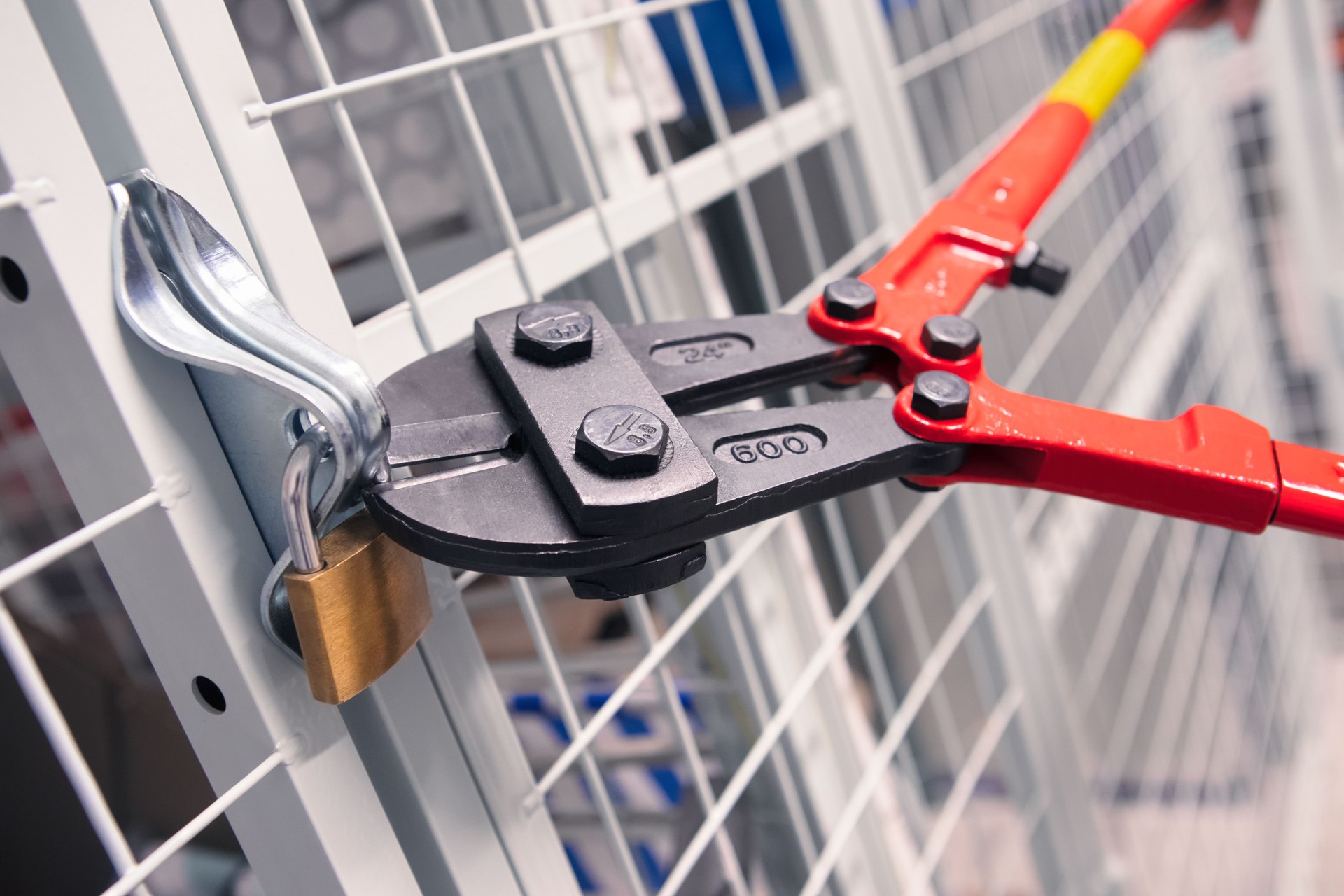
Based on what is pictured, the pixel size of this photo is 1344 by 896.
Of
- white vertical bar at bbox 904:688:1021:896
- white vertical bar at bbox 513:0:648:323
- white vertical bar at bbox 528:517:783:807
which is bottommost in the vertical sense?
white vertical bar at bbox 904:688:1021:896

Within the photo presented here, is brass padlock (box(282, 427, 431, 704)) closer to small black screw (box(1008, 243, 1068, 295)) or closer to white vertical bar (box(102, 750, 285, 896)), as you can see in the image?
white vertical bar (box(102, 750, 285, 896))

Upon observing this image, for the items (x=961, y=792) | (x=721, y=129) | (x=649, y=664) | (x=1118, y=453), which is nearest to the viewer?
(x=1118, y=453)

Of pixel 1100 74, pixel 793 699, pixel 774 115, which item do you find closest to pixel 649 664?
pixel 793 699

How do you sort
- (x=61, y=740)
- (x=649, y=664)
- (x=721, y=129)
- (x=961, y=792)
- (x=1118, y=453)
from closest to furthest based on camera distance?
(x=61, y=740), (x=1118, y=453), (x=649, y=664), (x=721, y=129), (x=961, y=792)

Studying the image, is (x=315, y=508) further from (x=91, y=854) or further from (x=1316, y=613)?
(x=1316, y=613)

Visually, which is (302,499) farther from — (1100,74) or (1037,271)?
(1100,74)

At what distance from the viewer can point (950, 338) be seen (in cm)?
42

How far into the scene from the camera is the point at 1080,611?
1242 millimetres

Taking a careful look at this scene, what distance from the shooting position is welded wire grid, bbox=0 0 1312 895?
49 cm

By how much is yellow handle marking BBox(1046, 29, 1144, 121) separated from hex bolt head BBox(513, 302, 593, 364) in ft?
1.33

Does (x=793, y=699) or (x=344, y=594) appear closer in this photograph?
(x=344, y=594)

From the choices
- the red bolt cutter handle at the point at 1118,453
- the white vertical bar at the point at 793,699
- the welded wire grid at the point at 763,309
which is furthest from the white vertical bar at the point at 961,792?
the red bolt cutter handle at the point at 1118,453

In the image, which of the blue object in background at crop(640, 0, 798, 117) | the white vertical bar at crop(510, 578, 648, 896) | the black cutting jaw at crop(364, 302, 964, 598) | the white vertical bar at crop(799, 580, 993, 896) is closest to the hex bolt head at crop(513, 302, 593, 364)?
the black cutting jaw at crop(364, 302, 964, 598)

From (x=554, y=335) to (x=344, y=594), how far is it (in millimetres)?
121
